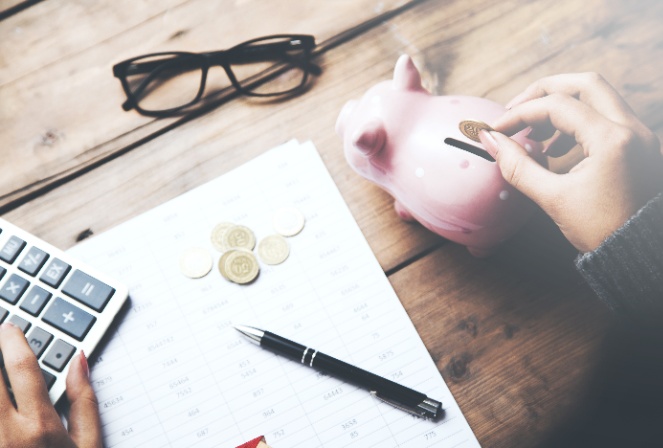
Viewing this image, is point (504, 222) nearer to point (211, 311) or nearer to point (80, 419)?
point (211, 311)

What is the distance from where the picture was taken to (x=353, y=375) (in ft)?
1.70

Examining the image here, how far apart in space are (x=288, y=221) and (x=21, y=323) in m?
0.28

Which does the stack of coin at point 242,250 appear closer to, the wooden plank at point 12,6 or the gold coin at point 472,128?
the gold coin at point 472,128

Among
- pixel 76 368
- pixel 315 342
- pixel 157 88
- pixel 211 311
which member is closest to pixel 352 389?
pixel 315 342

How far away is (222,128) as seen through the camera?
0.60 metres

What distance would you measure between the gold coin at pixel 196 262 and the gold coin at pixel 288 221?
0.25 feet

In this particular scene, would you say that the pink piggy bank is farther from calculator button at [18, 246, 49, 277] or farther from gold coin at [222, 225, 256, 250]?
calculator button at [18, 246, 49, 277]

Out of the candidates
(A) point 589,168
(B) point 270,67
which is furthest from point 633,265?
(B) point 270,67

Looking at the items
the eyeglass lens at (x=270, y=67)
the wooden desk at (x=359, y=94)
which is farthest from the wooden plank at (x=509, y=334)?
the eyeglass lens at (x=270, y=67)

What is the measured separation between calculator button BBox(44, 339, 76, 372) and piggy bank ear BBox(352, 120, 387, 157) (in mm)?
337

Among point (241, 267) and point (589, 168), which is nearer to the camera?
point (589, 168)

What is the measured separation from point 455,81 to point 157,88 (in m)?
0.34

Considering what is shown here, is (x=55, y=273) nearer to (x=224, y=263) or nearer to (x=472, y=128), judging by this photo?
(x=224, y=263)

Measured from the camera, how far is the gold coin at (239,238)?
558 millimetres
